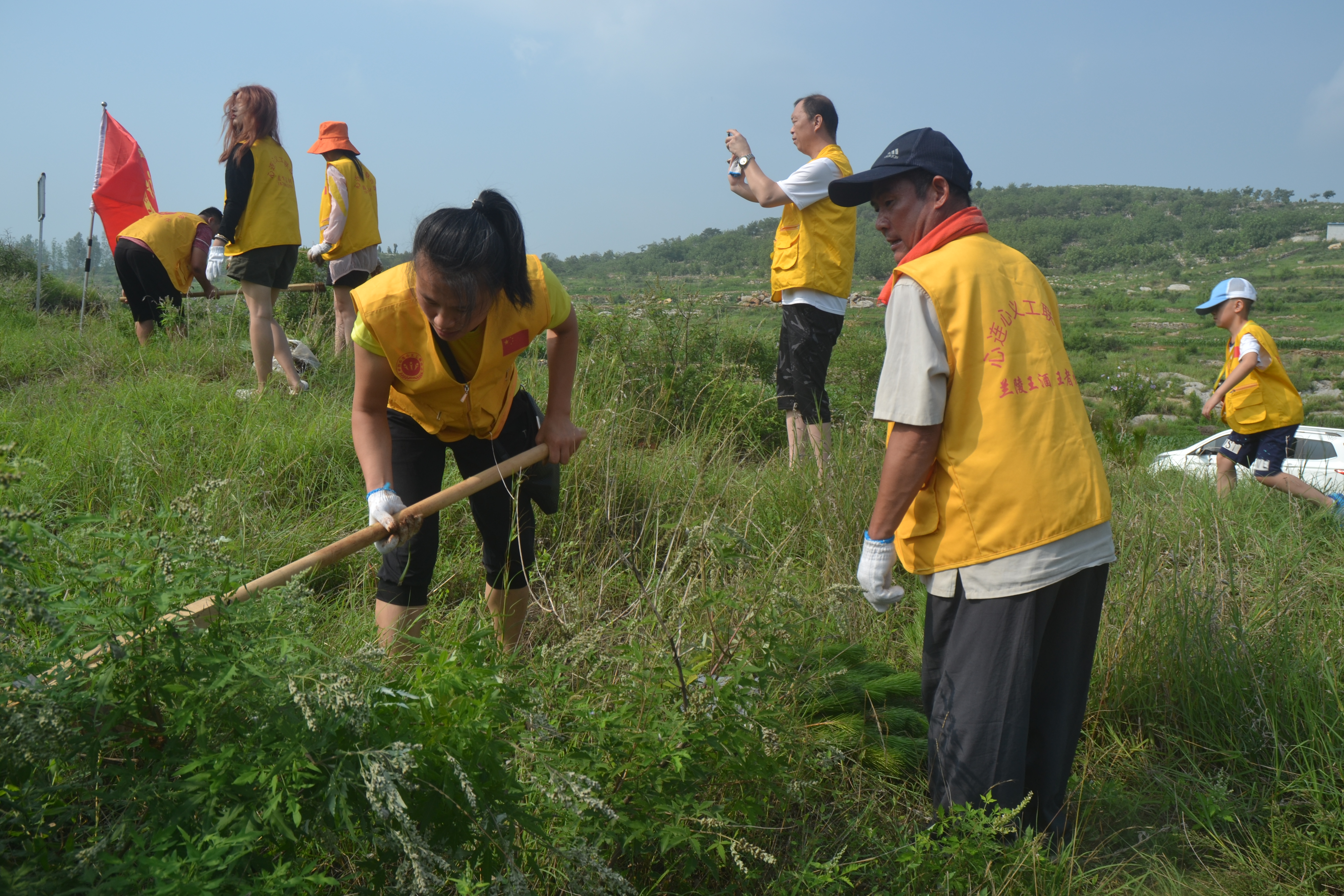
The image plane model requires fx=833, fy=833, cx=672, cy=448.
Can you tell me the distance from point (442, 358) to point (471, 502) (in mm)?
594

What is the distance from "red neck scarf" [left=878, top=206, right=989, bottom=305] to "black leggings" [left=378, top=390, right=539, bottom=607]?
1.41 meters

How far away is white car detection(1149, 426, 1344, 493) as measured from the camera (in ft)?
21.6

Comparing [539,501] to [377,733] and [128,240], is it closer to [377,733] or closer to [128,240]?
[377,733]

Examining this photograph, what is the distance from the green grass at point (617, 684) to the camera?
1.34 meters

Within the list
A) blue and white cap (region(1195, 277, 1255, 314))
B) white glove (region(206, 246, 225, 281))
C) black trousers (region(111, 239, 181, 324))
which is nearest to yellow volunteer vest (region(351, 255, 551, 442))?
black trousers (region(111, 239, 181, 324))

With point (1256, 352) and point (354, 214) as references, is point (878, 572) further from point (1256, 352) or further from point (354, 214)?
point (1256, 352)

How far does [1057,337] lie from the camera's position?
2.25m

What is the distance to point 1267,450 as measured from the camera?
6.36 metres

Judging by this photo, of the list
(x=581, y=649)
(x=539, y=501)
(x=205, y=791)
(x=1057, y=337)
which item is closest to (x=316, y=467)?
(x=539, y=501)

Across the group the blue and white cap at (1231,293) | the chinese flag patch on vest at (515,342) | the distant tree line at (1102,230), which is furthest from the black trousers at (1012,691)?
the distant tree line at (1102,230)

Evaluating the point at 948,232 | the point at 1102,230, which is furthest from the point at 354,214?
the point at 1102,230

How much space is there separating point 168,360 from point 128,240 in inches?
54.6

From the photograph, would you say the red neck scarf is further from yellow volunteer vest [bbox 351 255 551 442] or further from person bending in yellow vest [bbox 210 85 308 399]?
person bending in yellow vest [bbox 210 85 308 399]

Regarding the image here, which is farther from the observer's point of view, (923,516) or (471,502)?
(471,502)
